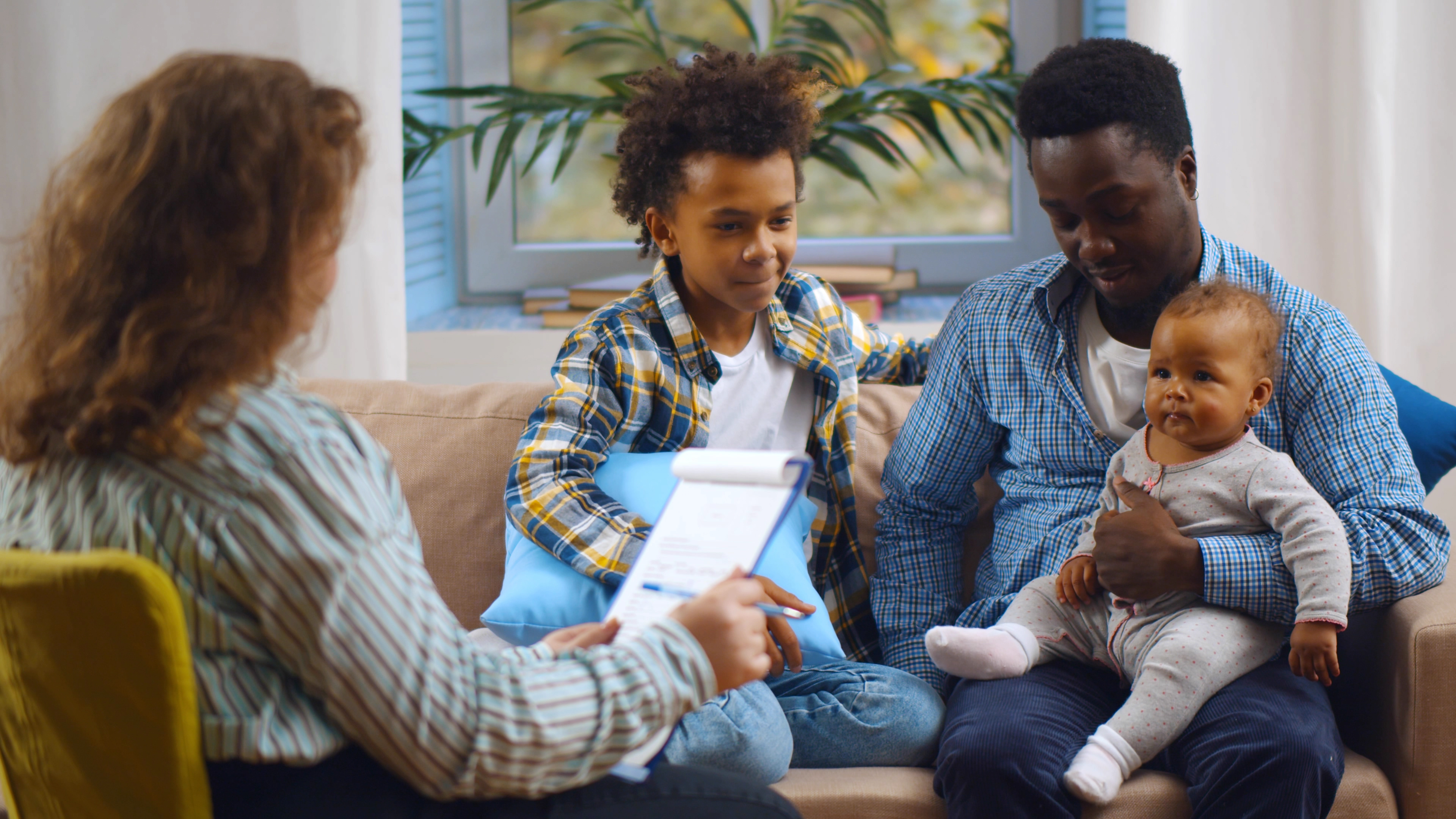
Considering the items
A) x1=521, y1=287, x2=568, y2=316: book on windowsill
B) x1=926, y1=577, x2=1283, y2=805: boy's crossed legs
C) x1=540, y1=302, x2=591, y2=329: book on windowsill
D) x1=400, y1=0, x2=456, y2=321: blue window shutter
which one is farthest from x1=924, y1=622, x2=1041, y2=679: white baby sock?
x1=400, y1=0, x2=456, y2=321: blue window shutter

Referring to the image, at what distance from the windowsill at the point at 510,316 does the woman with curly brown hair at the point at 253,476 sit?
180 cm

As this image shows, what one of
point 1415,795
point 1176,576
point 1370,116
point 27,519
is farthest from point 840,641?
point 1370,116

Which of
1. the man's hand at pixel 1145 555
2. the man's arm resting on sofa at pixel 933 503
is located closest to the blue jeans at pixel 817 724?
the man's arm resting on sofa at pixel 933 503

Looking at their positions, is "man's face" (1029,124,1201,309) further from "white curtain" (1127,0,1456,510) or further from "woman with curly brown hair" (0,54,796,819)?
"woman with curly brown hair" (0,54,796,819)

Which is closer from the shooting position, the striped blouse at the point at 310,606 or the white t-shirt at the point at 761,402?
the striped blouse at the point at 310,606

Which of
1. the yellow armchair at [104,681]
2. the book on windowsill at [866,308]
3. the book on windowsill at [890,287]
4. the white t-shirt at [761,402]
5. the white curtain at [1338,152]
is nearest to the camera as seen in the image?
the yellow armchair at [104,681]

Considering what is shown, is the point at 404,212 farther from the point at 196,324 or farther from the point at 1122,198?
the point at 196,324

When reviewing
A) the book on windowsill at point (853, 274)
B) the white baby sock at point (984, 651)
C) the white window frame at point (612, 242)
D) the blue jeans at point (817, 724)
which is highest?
the white window frame at point (612, 242)

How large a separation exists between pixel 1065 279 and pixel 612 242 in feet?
4.68

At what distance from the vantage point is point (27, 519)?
788 millimetres

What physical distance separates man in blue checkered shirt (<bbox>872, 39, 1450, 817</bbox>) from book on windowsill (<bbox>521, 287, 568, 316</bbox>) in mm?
1184

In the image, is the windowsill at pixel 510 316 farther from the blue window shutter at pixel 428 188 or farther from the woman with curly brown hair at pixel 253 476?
the woman with curly brown hair at pixel 253 476

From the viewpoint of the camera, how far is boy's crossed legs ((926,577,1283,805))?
1226 millimetres

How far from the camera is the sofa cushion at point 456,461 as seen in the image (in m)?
1.68
